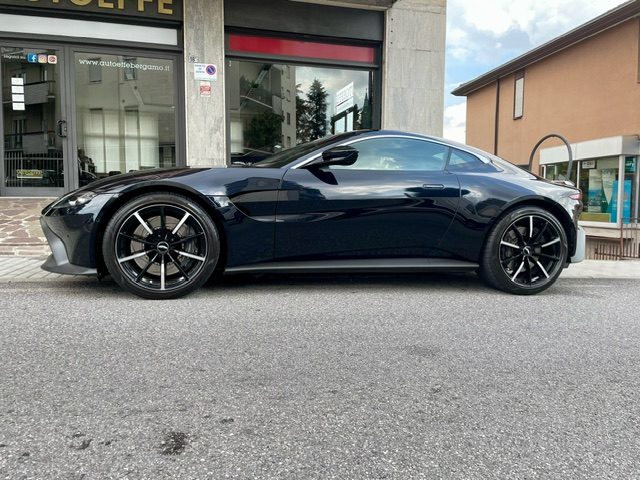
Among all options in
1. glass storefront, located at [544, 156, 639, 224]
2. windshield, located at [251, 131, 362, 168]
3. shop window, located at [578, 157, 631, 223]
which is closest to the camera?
windshield, located at [251, 131, 362, 168]

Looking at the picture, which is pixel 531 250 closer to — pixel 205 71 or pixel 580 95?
pixel 205 71

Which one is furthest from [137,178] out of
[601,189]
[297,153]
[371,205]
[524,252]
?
[601,189]

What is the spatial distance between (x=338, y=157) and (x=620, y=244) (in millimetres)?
11737

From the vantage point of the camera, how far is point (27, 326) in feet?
10.6

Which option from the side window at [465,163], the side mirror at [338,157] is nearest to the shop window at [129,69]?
the side mirror at [338,157]

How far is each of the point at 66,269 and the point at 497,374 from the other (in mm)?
3085

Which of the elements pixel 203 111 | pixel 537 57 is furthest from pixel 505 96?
pixel 203 111

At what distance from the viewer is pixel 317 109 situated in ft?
32.8

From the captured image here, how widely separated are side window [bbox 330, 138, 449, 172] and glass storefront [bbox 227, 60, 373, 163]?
5114mm

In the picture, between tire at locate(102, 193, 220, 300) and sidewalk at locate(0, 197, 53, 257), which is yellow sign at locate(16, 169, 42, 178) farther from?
tire at locate(102, 193, 220, 300)

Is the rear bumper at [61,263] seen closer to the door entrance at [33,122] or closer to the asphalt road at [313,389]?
the asphalt road at [313,389]

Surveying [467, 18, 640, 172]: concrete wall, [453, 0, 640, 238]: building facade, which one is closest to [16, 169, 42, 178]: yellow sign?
[453, 0, 640, 238]: building facade

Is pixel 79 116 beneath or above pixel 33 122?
above

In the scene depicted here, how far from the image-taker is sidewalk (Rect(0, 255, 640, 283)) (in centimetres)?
471
